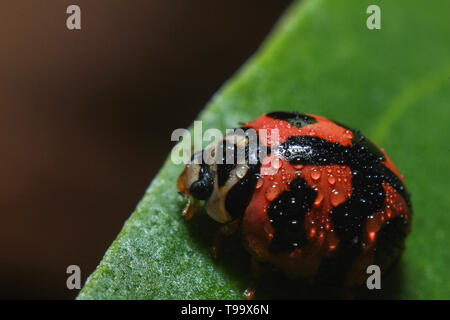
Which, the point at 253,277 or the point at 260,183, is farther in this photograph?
the point at 253,277

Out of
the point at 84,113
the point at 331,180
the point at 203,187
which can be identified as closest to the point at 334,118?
the point at 331,180

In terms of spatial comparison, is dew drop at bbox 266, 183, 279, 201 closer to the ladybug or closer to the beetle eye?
the ladybug

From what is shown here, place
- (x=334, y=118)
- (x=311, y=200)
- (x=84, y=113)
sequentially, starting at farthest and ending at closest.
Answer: (x=84, y=113) → (x=334, y=118) → (x=311, y=200)

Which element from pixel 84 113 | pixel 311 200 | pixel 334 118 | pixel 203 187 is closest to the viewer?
pixel 311 200

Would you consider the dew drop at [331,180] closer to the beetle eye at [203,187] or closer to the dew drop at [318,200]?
the dew drop at [318,200]

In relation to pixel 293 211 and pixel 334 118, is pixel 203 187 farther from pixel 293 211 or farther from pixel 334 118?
pixel 334 118

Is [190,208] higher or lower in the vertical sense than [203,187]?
lower

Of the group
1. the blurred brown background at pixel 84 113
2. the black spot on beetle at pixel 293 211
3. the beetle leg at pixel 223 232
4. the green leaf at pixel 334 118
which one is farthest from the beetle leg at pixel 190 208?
the blurred brown background at pixel 84 113

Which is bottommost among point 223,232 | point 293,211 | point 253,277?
point 253,277

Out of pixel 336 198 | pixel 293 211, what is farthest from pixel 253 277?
pixel 336 198
